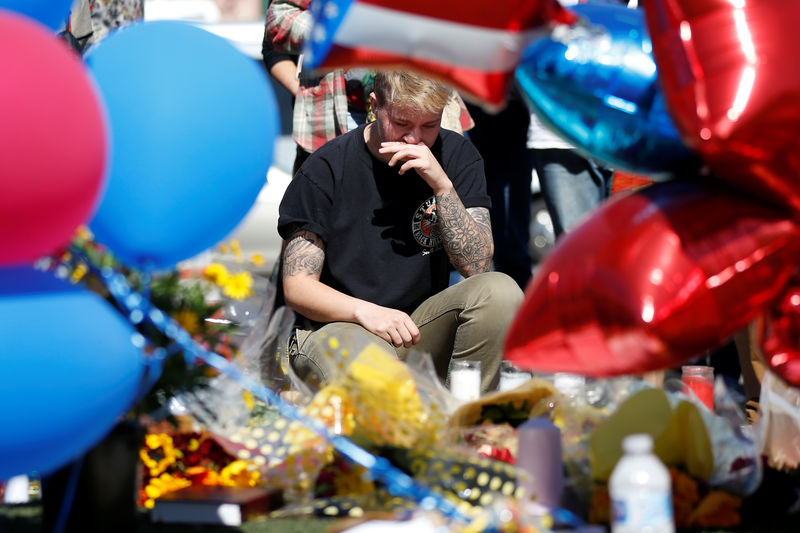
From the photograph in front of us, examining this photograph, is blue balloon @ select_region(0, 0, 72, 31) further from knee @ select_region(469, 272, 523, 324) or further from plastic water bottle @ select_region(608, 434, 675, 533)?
knee @ select_region(469, 272, 523, 324)

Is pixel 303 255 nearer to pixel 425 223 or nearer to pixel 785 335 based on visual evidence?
pixel 425 223

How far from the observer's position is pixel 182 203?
5.33 ft

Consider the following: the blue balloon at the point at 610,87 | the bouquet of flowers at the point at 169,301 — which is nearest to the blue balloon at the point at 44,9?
the bouquet of flowers at the point at 169,301

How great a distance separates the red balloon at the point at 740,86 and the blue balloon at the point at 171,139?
69 cm

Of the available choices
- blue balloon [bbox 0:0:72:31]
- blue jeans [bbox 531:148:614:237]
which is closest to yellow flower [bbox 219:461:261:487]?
blue balloon [bbox 0:0:72:31]

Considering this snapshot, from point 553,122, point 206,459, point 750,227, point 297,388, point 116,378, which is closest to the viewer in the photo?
point 116,378

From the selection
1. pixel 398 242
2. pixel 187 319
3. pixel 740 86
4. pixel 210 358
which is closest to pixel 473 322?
pixel 398 242

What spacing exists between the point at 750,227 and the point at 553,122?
1.33ft

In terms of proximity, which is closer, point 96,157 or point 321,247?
point 96,157

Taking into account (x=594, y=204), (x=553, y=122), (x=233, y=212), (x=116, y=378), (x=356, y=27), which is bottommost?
(x=594, y=204)

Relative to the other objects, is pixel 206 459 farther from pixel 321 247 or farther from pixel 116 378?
pixel 321 247

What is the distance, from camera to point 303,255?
312 centimetres

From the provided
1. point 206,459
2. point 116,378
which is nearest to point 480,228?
point 206,459

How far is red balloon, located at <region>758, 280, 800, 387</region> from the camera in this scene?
1.73 m
